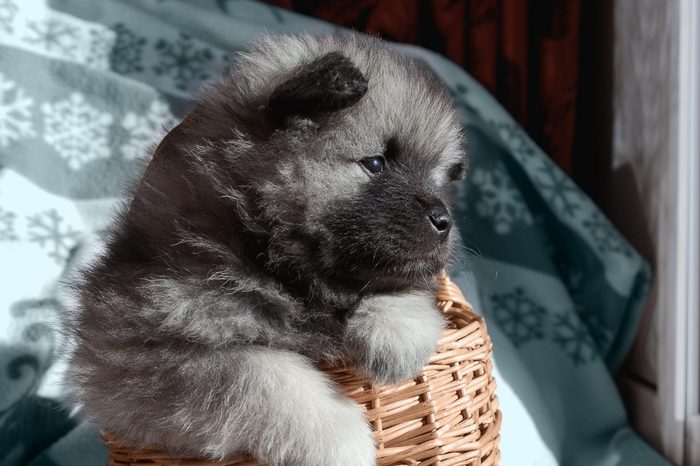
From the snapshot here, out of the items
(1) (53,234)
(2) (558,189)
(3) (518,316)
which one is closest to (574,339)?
(3) (518,316)

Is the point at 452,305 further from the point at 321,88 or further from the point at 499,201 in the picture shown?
the point at 499,201

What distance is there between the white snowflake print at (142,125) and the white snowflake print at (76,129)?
0.14ft

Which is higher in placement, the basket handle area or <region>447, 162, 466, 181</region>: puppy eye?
<region>447, 162, 466, 181</region>: puppy eye

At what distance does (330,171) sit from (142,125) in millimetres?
1035

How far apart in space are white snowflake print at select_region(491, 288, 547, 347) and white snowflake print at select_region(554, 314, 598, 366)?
0.13 feet

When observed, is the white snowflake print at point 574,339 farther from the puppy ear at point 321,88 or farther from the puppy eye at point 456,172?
the puppy ear at point 321,88

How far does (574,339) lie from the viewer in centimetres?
188

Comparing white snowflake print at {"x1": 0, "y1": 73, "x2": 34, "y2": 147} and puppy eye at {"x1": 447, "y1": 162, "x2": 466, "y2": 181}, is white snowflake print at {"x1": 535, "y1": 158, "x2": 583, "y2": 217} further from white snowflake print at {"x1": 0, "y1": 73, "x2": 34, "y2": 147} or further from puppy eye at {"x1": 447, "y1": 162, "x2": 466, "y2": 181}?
white snowflake print at {"x1": 0, "y1": 73, "x2": 34, "y2": 147}

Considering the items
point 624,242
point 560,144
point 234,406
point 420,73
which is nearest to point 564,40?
point 560,144

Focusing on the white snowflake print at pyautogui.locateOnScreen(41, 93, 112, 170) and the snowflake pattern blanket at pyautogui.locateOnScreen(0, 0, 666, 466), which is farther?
the white snowflake print at pyautogui.locateOnScreen(41, 93, 112, 170)

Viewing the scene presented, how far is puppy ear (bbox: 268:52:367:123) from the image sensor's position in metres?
0.95

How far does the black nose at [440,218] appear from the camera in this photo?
1.02 metres

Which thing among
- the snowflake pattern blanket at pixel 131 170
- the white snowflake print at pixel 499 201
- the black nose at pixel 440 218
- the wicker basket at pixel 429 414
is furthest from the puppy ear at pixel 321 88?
the white snowflake print at pixel 499 201

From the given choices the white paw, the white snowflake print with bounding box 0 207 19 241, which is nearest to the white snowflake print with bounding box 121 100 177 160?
the white snowflake print with bounding box 0 207 19 241
